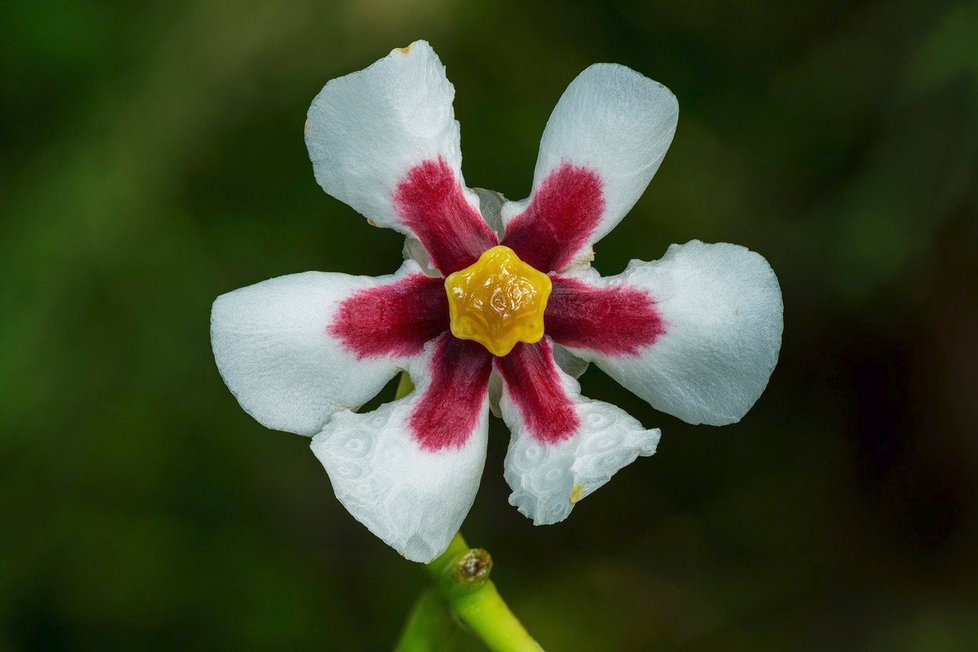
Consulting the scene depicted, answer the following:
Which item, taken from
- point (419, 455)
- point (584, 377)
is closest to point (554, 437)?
point (419, 455)

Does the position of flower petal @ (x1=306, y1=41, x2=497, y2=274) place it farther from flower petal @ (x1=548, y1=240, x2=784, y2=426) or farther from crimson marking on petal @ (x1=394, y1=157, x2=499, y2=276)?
flower petal @ (x1=548, y1=240, x2=784, y2=426)

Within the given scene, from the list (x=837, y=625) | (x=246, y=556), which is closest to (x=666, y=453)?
(x=837, y=625)

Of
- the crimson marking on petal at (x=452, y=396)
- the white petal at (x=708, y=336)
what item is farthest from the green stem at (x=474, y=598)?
the white petal at (x=708, y=336)

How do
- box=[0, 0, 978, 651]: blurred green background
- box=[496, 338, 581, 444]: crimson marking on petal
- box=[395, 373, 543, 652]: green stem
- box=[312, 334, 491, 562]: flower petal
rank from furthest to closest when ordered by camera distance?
box=[0, 0, 978, 651]: blurred green background < box=[395, 373, 543, 652]: green stem < box=[496, 338, 581, 444]: crimson marking on petal < box=[312, 334, 491, 562]: flower petal

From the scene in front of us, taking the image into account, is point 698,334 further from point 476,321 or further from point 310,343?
point 310,343

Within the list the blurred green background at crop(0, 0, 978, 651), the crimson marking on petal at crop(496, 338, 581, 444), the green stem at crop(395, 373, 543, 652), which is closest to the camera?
the crimson marking on petal at crop(496, 338, 581, 444)

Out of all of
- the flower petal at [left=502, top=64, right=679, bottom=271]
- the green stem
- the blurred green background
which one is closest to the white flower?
the flower petal at [left=502, top=64, right=679, bottom=271]

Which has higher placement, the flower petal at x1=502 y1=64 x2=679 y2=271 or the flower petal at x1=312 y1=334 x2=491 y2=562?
the flower petal at x1=502 y1=64 x2=679 y2=271
